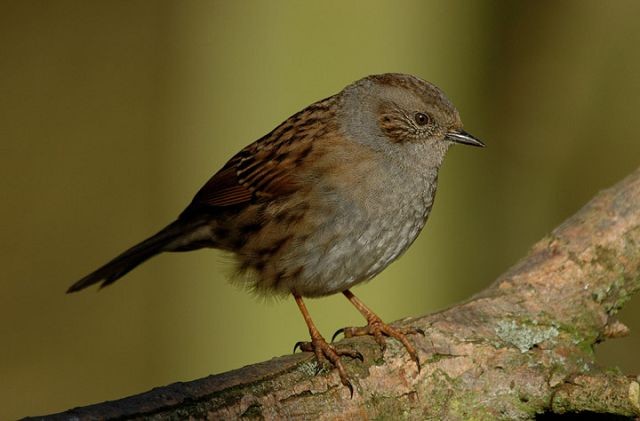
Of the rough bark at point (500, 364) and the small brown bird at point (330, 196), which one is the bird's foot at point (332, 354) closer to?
the rough bark at point (500, 364)

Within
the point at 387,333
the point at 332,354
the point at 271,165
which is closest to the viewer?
the point at 332,354

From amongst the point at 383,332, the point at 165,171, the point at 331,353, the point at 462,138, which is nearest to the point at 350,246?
the point at 383,332

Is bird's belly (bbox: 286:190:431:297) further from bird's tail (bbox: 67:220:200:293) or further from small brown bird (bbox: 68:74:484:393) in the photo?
bird's tail (bbox: 67:220:200:293)

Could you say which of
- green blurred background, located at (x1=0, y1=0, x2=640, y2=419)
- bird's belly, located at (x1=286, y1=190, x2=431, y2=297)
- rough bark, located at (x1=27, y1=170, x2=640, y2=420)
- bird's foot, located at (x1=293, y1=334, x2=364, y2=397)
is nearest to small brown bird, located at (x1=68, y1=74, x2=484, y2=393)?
bird's belly, located at (x1=286, y1=190, x2=431, y2=297)

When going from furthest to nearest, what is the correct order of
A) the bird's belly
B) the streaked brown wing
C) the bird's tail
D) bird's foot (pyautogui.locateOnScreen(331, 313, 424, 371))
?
the bird's tail < the streaked brown wing < the bird's belly < bird's foot (pyautogui.locateOnScreen(331, 313, 424, 371))

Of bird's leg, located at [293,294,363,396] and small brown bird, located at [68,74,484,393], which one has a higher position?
small brown bird, located at [68,74,484,393]

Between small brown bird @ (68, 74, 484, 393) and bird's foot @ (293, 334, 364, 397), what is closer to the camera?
bird's foot @ (293, 334, 364, 397)

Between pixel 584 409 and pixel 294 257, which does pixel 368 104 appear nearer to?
pixel 294 257

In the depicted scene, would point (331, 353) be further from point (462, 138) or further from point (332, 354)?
point (462, 138)
